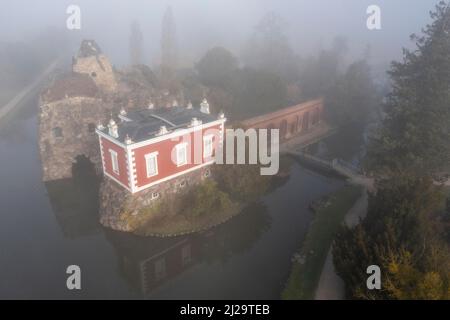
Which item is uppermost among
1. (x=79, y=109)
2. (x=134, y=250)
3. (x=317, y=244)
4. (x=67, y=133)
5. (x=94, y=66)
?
(x=94, y=66)

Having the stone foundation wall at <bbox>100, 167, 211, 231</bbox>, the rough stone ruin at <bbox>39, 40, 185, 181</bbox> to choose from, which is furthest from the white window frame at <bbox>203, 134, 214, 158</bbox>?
the rough stone ruin at <bbox>39, 40, 185, 181</bbox>

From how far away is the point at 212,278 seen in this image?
21.8 m

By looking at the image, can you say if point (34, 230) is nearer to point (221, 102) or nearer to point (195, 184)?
point (195, 184)

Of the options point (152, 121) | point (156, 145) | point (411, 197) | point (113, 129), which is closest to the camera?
point (411, 197)

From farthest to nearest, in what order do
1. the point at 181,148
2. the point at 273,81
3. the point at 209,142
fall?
1. the point at 273,81
2. the point at 209,142
3. the point at 181,148

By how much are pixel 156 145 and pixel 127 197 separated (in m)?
4.59

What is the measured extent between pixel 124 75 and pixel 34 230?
25.7 m

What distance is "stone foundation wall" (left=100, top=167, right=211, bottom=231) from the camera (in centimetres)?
2498

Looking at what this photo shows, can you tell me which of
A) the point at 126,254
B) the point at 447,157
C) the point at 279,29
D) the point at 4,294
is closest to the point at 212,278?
the point at 126,254

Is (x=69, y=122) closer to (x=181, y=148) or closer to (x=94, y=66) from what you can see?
Answer: (x=94, y=66)

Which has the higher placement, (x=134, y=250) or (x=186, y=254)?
(x=134, y=250)

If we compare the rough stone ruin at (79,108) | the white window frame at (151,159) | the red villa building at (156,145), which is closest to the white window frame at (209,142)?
the red villa building at (156,145)

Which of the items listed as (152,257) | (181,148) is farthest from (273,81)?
(152,257)

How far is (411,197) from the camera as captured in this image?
811 inches
